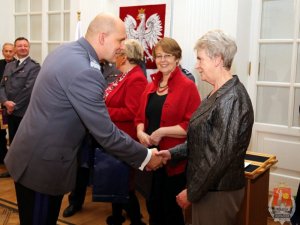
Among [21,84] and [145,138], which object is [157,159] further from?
[21,84]

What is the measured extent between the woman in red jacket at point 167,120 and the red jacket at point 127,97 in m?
0.15

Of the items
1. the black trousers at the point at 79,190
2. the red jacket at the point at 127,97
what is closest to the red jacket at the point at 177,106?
the red jacket at the point at 127,97

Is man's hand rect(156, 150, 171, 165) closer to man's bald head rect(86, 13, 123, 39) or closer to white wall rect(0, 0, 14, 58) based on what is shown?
man's bald head rect(86, 13, 123, 39)

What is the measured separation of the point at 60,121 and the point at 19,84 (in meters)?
2.85

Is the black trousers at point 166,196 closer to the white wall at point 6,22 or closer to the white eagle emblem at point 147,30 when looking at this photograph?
the white eagle emblem at point 147,30

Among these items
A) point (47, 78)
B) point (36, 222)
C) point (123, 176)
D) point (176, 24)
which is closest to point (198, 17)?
point (176, 24)

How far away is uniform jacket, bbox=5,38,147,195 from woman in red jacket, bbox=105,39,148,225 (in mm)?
937

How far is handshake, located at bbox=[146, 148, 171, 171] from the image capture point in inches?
83.4

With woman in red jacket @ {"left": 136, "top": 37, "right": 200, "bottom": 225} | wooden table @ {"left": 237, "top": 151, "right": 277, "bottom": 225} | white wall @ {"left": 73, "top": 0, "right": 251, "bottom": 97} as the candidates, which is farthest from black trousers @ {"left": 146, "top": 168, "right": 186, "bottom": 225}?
white wall @ {"left": 73, "top": 0, "right": 251, "bottom": 97}

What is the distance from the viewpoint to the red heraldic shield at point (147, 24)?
4.02m

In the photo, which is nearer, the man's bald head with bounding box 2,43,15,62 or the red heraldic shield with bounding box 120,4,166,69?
the red heraldic shield with bounding box 120,4,166,69

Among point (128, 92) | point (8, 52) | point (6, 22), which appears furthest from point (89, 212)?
point (6, 22)

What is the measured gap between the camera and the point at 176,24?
3891 mm

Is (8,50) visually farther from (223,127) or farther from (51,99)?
(223,127)
